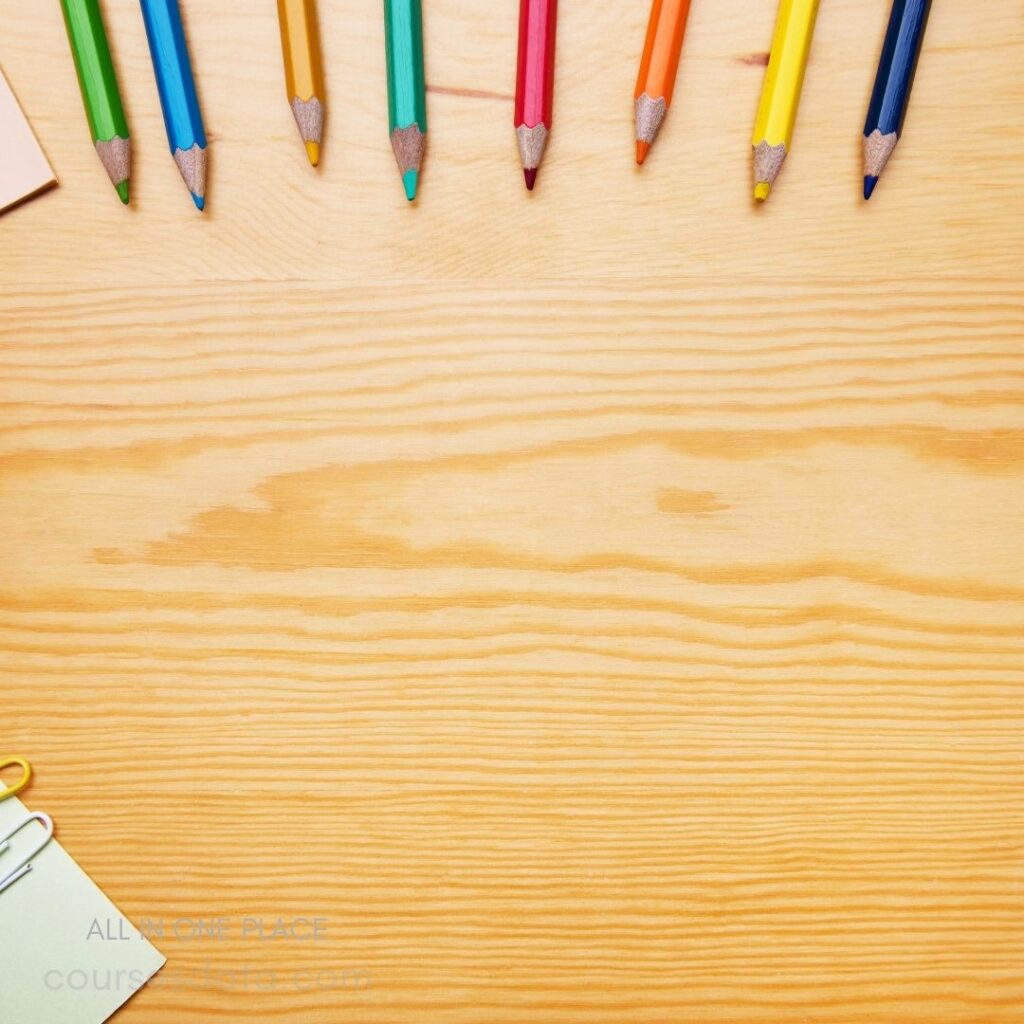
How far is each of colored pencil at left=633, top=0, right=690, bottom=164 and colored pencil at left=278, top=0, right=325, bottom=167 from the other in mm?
165

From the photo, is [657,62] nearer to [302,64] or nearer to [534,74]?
[534,74]

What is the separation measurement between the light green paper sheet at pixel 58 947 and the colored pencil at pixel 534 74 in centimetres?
42

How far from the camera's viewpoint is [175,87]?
468mm

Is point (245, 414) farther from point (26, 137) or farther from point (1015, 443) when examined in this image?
point (1015, 443)

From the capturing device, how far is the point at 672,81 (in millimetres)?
472

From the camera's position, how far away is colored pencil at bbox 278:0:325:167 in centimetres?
47

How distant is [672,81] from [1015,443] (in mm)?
258

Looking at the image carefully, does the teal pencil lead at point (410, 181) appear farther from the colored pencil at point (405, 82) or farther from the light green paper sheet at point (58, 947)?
the light green paper sheet at point (58, 947)

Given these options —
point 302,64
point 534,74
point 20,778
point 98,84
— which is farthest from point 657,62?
point 20,778

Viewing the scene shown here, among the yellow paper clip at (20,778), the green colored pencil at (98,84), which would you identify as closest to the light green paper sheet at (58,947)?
the yellow paper clip at (20,778)

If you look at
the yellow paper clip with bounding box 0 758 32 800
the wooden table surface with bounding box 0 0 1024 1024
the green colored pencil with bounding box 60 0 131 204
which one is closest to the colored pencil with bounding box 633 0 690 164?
the wooden table surface with bounding box 0 0 1024 1024

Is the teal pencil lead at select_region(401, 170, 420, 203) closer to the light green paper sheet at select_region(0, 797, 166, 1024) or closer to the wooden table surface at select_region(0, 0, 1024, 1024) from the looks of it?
the wooden table surface at select_region(0, 0, 1024, 1024)

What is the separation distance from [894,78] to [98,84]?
0.40 m

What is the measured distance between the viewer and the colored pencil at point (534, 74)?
0.47 metres
